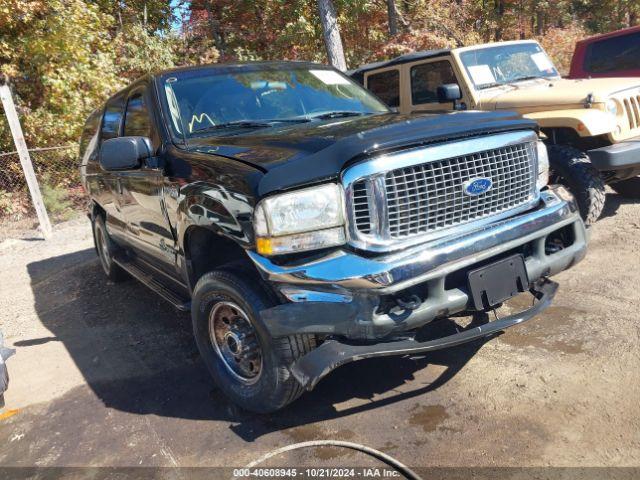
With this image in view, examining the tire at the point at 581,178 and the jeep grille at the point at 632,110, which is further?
the jeep grille at the point at 632,110

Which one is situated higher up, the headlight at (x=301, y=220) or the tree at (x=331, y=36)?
the tree at (x=331, y=36)

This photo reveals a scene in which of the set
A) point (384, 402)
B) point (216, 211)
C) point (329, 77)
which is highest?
point (329, 77)

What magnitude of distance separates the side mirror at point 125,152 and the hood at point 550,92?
391 centimetres

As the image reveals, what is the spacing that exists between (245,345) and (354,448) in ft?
2.53

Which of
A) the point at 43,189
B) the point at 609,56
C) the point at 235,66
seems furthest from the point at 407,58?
the point at 43,189

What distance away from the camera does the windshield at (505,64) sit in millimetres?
6242

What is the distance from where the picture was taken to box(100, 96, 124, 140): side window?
4602 mm

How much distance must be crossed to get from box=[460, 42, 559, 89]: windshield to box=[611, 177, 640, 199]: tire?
1.51m

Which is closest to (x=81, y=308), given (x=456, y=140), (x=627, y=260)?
(x=456, y=140)

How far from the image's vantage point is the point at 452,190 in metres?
2.71

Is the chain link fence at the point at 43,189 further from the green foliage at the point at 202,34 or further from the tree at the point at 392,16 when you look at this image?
the tree at the point at 392,16

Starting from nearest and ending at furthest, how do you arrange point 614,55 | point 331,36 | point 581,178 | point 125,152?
point 125,152
point 581,178
point 614,55
point 331,36

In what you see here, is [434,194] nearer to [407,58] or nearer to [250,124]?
[250,124]

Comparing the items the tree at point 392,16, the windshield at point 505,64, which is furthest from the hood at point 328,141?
the tree at point 392,16
